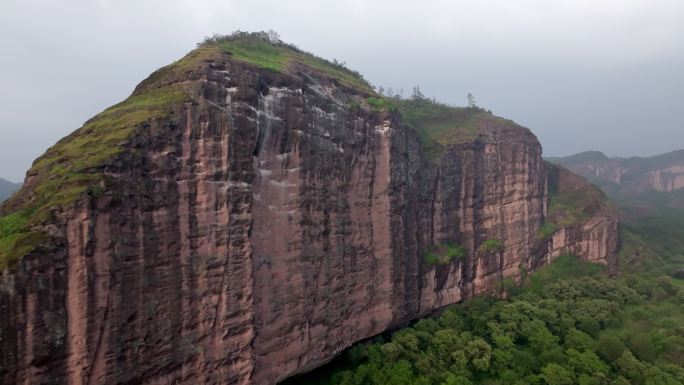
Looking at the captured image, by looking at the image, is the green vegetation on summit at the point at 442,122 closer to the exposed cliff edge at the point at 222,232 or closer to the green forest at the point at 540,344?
the exposed cliff edge at the point at 222,232

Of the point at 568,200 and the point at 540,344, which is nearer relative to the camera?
the point at 540,344

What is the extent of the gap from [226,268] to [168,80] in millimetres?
8426

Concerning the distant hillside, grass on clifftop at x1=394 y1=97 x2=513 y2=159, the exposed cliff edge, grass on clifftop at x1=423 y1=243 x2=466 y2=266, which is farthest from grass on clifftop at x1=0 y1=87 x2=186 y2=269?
the distant hillside

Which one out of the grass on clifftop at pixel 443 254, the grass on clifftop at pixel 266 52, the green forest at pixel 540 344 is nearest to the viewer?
the grass on clifftop at pixel 266 52

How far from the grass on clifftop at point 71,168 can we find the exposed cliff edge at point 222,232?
7 centimetres

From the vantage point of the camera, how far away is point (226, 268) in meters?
17.6

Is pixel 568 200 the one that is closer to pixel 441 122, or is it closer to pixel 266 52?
pixel 441 122

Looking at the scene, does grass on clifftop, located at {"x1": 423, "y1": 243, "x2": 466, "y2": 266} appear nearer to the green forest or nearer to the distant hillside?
the green forest

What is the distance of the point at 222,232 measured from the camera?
17.5m

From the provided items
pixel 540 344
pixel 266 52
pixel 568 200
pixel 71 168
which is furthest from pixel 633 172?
pixel 71 168

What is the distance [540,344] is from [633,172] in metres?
104

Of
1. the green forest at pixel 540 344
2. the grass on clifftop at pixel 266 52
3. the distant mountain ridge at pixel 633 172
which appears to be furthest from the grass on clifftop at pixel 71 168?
the distant mountain ridge at pixel 633 172

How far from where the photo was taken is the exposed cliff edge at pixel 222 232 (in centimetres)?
1335

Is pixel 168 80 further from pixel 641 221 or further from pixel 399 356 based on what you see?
pixel 641 221
